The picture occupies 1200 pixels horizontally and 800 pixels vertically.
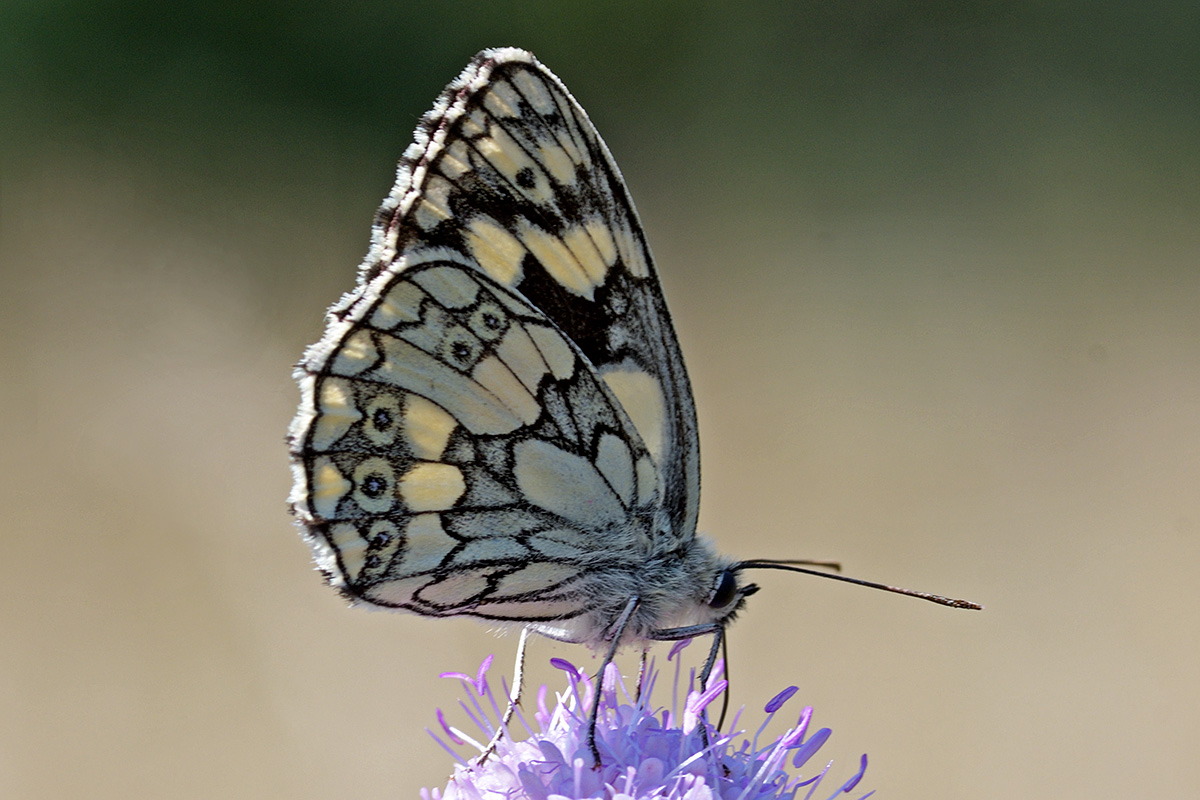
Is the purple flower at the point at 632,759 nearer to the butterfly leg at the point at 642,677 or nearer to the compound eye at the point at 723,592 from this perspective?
the butterfly leg at the point at 642,677

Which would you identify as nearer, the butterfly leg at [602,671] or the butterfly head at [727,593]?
the butterfly leg at [602,671]

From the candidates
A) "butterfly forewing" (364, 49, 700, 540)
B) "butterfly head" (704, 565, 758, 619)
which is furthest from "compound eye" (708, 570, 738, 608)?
"butterfly forewing" (364, 49, 700, 540)

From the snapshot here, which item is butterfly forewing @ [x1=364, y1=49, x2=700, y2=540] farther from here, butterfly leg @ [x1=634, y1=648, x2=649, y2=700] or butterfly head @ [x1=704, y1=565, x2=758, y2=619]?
butterfly leg @ [x1=634, y1=648, x2=649, y2=700]

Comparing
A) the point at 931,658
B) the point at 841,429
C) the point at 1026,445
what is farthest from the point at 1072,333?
the point at 931,658

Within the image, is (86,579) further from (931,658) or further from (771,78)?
(771,78)

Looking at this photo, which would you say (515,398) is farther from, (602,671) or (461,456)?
(602,671)

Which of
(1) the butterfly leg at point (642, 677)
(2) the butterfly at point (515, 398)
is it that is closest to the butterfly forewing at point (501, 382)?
(2) the butterfly at point (515, 398)

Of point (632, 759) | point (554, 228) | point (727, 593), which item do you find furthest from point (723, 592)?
point (554, 228)
